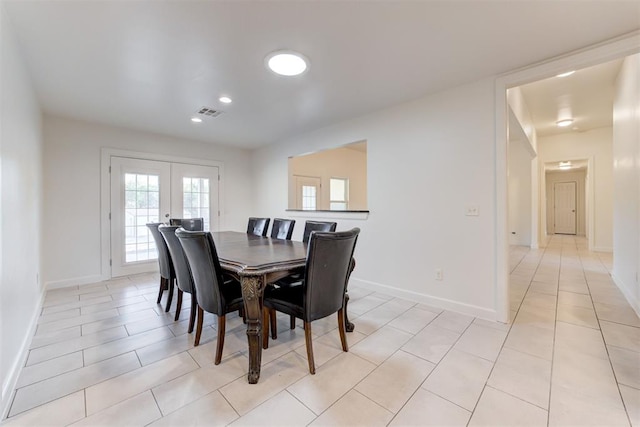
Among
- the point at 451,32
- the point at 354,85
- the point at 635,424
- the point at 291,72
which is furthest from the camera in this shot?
the point at 354,85

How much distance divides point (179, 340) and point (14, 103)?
212 cm

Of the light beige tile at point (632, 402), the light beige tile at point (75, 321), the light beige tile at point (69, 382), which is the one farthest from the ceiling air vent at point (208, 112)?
the light beige tile at point (632, 402)

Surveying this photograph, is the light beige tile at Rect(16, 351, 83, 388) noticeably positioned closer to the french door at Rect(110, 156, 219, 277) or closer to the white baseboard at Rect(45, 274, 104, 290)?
the white baseboard at Rect(45, 274, 104, 290)

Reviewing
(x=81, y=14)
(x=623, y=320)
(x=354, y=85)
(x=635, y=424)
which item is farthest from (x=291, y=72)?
(x=623, y=320)

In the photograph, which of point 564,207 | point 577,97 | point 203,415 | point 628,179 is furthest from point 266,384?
point 564,207

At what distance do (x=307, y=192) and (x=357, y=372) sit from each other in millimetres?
4875

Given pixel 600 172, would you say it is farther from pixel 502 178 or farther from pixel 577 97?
pixel 502 178

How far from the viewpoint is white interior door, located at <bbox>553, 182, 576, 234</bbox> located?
9.40m

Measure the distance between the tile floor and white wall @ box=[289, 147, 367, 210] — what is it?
3899mm

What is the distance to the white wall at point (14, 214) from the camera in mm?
1564

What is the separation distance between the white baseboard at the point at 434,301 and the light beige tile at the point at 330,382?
1.41 metres

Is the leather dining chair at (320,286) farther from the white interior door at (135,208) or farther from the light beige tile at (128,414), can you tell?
the white interior door at (135,208)

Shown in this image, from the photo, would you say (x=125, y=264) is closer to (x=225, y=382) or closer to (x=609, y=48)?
(x=225, y=382)

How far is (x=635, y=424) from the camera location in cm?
131
